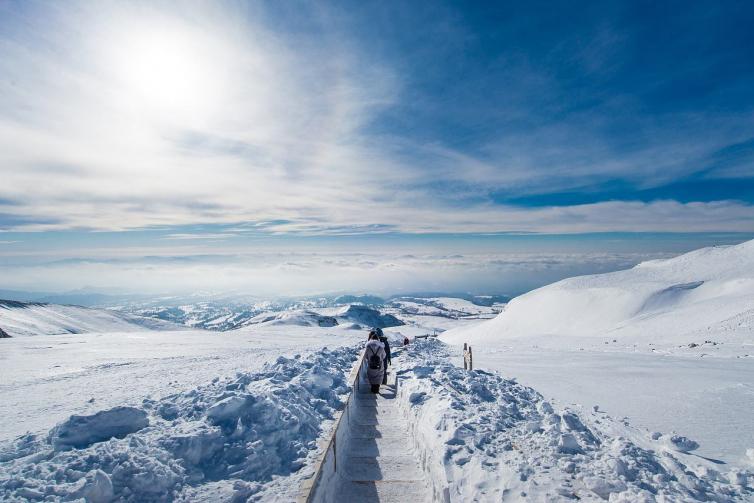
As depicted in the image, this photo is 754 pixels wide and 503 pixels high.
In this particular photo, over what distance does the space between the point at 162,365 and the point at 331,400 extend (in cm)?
1041

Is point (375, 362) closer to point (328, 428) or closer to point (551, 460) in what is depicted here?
point (328, 428)

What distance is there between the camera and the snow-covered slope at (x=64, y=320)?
75.4m

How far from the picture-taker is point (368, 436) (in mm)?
9133

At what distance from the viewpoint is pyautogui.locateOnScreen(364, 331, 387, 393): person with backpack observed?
12.7 metres

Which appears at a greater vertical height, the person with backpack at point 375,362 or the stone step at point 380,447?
the person with backpack at point 375,362

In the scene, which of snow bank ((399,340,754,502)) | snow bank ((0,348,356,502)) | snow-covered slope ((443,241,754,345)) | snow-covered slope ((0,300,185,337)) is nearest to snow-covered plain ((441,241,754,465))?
snow-covered slope ((443,241,754,345))

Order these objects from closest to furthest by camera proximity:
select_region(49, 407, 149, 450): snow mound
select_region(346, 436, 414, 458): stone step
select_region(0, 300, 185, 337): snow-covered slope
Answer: select_region(49, 407, 149, 450): snow mound < select_region(346, 436, 414, 458): stone step < select_region(0, 300, 185, 337): snow-covered slope

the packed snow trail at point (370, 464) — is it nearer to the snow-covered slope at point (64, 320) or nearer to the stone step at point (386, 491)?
the stone step at point (386, 491)

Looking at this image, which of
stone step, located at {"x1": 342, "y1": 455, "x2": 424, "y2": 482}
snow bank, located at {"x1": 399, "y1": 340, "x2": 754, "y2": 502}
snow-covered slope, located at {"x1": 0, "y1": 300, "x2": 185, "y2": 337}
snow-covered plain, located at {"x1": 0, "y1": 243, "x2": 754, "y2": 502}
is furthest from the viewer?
snow-covered slope, located at {"x1": 0, "y1": 300, "x2": 185, "y2": 337}

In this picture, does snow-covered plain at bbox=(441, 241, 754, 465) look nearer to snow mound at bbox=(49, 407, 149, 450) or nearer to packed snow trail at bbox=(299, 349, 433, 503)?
packed snow trail at bbox=(299, 349, 433, 503)

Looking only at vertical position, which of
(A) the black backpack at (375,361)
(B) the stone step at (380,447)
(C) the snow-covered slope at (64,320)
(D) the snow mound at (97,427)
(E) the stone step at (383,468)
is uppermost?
(D) the snow mound at (97,427)

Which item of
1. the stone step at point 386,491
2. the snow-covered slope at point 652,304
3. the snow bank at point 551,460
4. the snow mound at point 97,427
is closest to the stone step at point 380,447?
the snow bank at point 551,460

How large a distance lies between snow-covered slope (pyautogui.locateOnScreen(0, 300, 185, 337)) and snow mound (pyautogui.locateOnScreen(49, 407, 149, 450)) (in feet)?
275

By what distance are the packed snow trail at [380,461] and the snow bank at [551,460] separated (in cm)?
41
